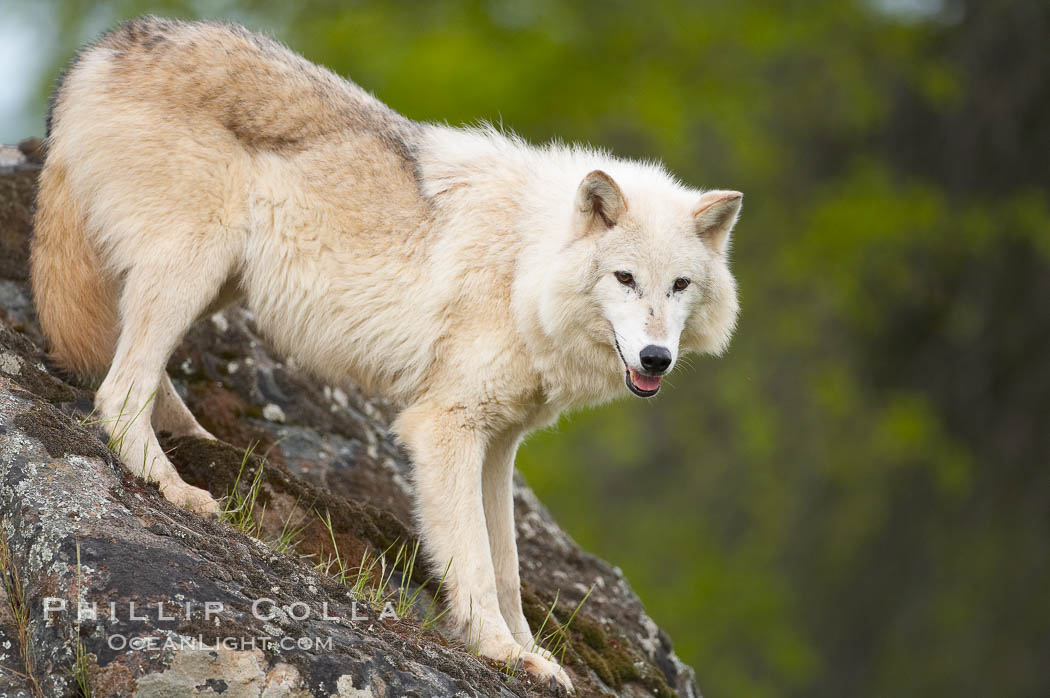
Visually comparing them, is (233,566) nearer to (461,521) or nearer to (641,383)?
(461,521)

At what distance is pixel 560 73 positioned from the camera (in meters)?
14.9

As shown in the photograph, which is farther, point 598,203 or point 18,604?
point 598,203

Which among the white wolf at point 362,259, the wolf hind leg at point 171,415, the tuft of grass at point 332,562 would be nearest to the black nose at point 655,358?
the white wolf at point 362,259

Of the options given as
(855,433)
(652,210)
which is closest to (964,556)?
(855,433)

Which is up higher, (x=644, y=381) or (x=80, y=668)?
(x=644, y=381)

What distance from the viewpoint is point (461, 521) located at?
4.96 m

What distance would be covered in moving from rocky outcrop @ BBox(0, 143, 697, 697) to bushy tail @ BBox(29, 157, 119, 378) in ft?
0.45

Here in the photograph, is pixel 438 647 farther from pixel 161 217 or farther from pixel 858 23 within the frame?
pixel 858 23

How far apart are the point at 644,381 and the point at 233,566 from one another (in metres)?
1.82

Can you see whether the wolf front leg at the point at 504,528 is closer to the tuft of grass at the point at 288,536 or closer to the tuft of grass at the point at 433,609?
the tuft of grass at the point at 433,609

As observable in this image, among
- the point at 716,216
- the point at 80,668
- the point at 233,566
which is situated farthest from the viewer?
the point at 716,216

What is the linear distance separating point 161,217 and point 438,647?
90.7 inches

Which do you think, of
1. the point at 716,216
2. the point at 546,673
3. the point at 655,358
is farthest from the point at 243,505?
the point at 716,216

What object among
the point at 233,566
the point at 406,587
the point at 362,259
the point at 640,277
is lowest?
the point at 406,587
